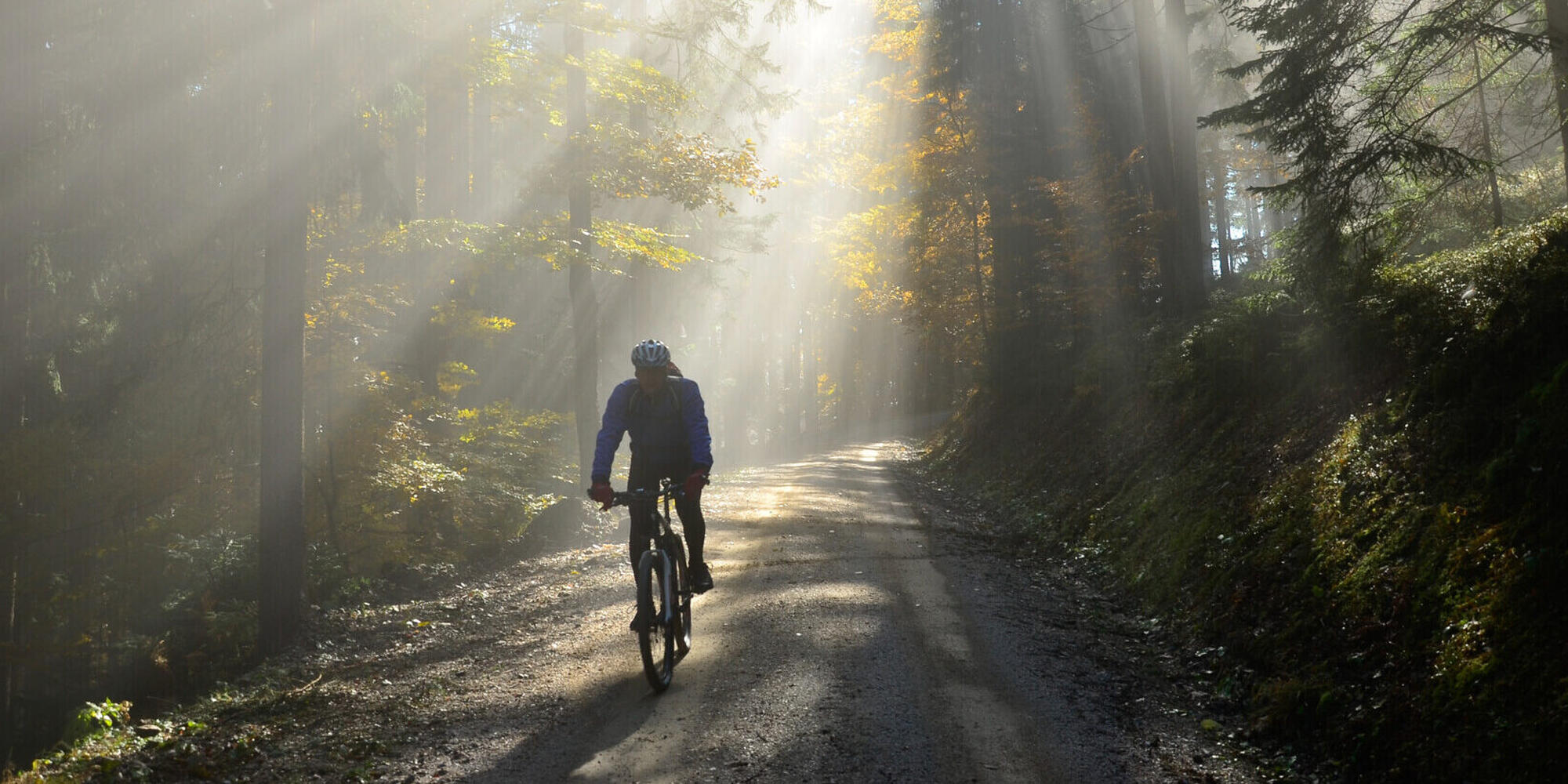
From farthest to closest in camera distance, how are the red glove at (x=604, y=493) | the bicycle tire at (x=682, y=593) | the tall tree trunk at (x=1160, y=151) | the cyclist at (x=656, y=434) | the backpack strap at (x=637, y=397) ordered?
the tall tree trunk at (x=1160, y=151) → the bicycle tire at (x=682, y=593) → the backpack strap at (x=637, y=397) → the cyclist at (x=656, y=434) → the red glove at (x=604, y=493)

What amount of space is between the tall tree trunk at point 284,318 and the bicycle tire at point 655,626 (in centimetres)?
438

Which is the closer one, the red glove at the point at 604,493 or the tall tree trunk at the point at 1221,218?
the red glove at the point at 604,493

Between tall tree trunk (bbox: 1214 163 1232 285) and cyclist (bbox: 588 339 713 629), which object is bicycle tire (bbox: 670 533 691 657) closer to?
cyclist (bbox: 588 339 713 629)

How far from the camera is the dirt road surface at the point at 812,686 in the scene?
5.07 metres

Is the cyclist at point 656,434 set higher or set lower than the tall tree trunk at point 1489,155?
lower

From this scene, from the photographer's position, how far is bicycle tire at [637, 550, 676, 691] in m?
6.15

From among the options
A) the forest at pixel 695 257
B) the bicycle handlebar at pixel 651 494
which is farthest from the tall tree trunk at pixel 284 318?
the bicycle handlebar at pixel 651 494

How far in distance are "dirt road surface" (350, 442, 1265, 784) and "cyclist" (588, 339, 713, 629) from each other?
123 centimetres

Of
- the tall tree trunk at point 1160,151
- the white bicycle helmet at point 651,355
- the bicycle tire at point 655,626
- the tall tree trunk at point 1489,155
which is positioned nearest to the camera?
Answer: the bicycle tire at point 655,626

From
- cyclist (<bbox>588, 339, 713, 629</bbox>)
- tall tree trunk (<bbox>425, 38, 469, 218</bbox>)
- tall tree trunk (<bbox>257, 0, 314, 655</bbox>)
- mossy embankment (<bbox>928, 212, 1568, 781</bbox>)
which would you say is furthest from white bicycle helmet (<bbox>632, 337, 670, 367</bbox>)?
tall tree trunk (<bbox>425, 38, 469, 218</bbox>)

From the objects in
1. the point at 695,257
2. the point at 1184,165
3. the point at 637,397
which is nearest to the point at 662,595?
the point at 637,397

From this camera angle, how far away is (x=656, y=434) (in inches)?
269

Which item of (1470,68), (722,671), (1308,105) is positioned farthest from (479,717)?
(1470,68)

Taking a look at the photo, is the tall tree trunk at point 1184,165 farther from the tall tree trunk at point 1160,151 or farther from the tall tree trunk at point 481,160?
the tall tree trunk at point 481,160
